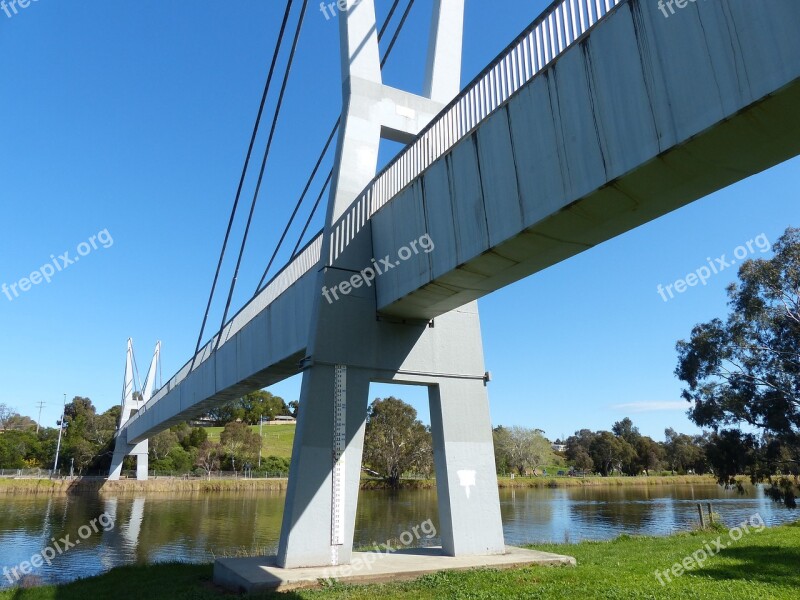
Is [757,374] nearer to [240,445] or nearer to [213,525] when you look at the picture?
[213,525]

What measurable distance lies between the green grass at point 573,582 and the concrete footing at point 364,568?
1.09 ft

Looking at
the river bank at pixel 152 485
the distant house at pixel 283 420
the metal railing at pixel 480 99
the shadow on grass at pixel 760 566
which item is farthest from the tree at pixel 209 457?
the shadow on grass at pixel 760 566

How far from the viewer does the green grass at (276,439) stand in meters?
75.8

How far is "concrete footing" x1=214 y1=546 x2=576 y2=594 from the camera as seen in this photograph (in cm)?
770

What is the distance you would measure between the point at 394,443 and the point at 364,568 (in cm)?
5079

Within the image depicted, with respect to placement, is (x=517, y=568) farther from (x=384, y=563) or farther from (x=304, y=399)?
(x=304, y=399)

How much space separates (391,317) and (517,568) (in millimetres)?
4417

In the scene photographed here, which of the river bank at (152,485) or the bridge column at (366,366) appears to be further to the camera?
the river bank at (152,485)

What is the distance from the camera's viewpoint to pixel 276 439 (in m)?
84.2

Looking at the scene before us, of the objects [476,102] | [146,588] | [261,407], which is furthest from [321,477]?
[261,407]

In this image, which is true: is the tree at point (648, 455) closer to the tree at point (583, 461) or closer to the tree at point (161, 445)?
the tree at point (583, 461)

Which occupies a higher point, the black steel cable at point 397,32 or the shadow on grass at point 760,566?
the black steel cable at point 397,32

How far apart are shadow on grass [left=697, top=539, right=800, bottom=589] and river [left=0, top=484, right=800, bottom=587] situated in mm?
7120

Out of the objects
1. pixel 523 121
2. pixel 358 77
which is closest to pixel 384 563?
pixel 523 121
